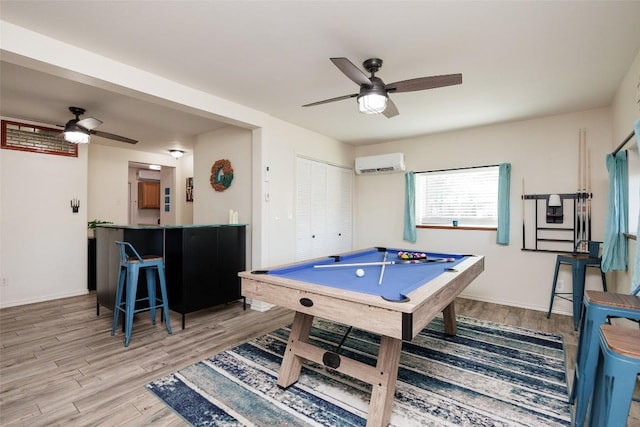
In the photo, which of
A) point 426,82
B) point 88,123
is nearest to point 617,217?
point 426,82

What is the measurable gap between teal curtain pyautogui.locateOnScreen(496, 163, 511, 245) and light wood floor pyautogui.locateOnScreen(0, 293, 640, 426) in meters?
0.93

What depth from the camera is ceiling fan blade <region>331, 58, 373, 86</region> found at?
1877 mm

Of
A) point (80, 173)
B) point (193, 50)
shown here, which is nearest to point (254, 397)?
point (193, 50)

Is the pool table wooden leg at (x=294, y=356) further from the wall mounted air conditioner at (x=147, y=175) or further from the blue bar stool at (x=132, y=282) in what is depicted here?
the wall mounted air conditioner at (x=147, y=175)

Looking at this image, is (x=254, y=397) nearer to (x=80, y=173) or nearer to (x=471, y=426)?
(x=471, y=426)

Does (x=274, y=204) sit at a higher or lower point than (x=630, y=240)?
higher

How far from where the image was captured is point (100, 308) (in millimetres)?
3889

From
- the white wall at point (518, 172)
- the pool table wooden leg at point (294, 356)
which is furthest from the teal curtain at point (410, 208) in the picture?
the pool table wooden leg at point (294, 356)

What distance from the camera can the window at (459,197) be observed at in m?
4.36

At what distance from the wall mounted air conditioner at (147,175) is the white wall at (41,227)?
3.66 metres

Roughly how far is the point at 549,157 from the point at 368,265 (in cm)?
291

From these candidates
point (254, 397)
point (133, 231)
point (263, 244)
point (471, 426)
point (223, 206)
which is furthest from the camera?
point (223, 206)

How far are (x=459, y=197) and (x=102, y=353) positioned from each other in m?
4.62

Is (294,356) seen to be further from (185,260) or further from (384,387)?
(185,260)
